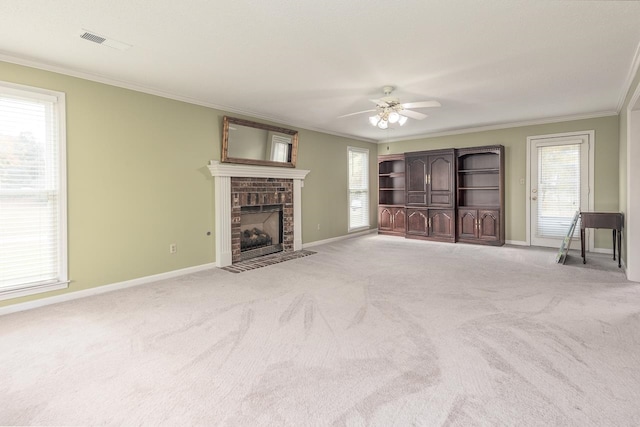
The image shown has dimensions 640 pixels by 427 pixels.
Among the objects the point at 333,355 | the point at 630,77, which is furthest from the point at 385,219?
the point at 333,355

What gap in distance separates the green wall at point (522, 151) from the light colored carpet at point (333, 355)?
2.55m

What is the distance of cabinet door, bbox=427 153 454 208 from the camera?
710 centimetres

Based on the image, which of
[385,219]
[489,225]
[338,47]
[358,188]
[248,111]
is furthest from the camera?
[385,219]

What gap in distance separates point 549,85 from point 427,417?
170 inches

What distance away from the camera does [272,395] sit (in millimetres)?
1888

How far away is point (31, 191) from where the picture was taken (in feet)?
11.0

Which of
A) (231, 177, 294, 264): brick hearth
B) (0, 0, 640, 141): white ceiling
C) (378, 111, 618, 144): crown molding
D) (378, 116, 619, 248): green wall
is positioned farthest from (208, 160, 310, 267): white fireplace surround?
(378, 116, 619, 248): green wall

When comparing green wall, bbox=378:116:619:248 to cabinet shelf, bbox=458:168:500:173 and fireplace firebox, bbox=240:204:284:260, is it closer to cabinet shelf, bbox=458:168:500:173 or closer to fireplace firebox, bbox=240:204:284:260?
cabinet shelf, bbox=458:168:500:173

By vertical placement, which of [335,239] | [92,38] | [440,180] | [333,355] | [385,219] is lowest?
[333,355]

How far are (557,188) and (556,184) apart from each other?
0.25ft

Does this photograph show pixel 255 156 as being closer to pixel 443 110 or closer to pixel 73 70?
pixel 73 70

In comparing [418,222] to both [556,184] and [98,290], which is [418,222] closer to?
[556,184]

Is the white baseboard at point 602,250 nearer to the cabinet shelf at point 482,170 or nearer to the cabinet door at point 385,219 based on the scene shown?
the cabinet shelf at point 482,170

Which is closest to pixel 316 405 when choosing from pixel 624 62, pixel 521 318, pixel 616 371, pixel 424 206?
pixel 616 371
